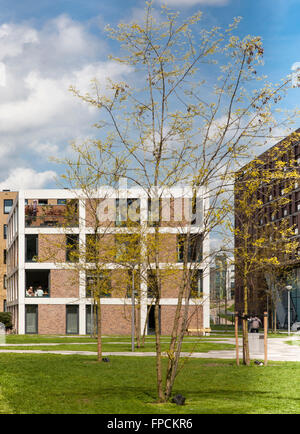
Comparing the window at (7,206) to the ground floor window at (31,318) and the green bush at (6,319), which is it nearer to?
the green bush at (6,319)

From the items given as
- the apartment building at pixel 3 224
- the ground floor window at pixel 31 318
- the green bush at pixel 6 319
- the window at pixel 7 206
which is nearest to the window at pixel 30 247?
the ground floor window at pixel 31 318

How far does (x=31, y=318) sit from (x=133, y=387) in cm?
4077

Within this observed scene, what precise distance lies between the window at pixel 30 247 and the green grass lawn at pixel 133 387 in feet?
109

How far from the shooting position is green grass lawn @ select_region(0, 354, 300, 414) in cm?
1152

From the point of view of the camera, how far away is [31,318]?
177 feet

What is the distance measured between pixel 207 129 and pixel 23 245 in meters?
43.3

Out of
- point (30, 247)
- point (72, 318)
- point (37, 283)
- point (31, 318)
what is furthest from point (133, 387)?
point (37, 283)

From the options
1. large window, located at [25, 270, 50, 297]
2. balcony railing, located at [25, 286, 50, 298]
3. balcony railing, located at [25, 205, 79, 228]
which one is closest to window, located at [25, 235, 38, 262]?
balcony railing, located at [25, 205, 79, 228]

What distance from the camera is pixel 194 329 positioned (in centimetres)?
4978

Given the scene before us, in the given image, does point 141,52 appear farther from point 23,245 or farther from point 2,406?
point 23,245

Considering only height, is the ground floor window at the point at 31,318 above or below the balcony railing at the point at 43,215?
below

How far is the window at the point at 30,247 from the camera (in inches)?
2147

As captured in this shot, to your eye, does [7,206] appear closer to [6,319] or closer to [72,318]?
[6,319]
